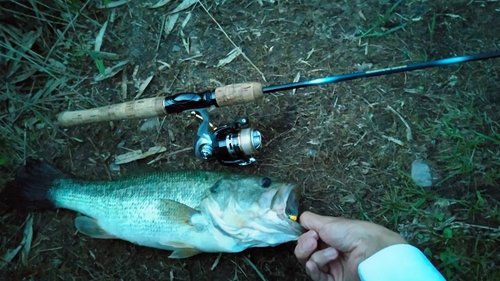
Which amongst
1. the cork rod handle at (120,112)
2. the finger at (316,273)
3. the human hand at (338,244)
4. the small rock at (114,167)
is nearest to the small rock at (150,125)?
the small rock at (114,167)

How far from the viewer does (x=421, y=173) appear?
9.94 feet

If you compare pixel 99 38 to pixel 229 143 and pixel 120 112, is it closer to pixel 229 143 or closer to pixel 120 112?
pixel 120 112

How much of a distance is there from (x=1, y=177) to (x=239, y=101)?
6.39 feet

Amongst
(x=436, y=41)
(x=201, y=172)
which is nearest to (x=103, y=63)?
(x=201, y=172)

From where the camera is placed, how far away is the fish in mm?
2623

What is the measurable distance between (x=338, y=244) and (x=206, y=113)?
3.56 ft

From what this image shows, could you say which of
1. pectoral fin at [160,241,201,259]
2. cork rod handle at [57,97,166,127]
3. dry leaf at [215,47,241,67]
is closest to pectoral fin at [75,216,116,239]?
pectoral fin at [160,241,201,259]

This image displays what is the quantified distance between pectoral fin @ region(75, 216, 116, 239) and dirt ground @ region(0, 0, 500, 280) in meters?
0.24

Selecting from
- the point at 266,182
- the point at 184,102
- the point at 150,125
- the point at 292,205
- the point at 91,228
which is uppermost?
the point at 184,102

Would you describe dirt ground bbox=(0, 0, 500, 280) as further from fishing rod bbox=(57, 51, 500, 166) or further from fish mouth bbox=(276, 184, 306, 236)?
Answer: fish mouth bbox=(276, 184, 306, 236)

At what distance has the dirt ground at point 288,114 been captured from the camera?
3000 mm

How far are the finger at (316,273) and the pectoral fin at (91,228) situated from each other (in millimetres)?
1295

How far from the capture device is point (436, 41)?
126 inches

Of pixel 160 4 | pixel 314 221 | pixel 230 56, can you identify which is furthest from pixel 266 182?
pixel 160 4
